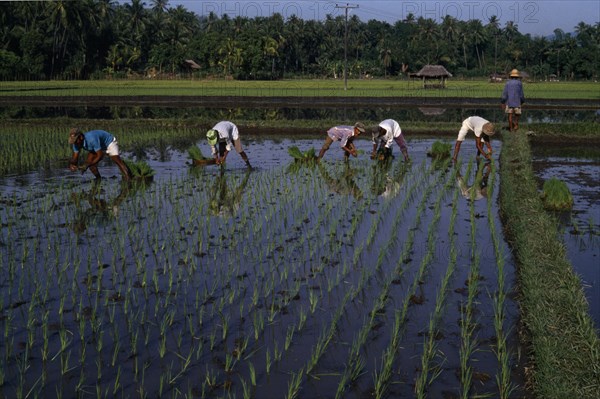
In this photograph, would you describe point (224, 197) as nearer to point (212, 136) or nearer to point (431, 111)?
point (212, 136)

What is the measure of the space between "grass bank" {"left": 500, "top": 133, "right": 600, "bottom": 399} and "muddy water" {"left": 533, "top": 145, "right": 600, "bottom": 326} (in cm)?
22

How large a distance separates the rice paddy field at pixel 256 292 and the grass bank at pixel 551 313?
0.55 feet

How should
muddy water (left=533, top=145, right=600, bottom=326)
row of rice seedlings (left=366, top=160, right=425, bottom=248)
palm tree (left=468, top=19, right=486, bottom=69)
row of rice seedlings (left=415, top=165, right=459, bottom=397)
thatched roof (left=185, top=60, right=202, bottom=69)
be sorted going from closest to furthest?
row of rice seedlings (left=415, top=165, right=459, bottom=397), muddy water (left=533, top=145, right=600, bottom=326), row of rice seedlings (left=366, top=160, right=425, bottom=248), thatched roof (left=185, top=60, right=202, bottom=69), palm tree (left=468, top=19, right=486, bottom=69)

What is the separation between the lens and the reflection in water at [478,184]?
30.8ft

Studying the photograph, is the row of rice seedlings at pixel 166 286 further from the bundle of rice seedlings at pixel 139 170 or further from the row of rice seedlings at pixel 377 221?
the bundle of rice seedlings at pixel 139 170

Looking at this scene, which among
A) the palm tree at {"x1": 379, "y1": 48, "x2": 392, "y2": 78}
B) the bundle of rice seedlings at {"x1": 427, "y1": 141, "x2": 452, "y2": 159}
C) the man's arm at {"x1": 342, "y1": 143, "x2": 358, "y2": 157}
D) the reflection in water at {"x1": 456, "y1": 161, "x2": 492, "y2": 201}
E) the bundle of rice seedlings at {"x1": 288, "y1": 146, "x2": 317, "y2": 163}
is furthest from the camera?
the palm tree at {"x1": 379, "y1": 48, "x2": 392, "y2": 78}

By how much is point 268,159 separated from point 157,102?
1291cm

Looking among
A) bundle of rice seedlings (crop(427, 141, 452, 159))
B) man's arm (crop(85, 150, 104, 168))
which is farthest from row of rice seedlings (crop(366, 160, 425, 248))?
bundle of rice seedlings (crop(427, 141, 452, 159))

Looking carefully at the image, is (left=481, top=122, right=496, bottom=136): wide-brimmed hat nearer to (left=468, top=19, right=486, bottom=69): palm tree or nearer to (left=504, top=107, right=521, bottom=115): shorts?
(left=504, top=107, right=521, bottom=115): shorts

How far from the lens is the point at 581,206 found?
28.8 feet

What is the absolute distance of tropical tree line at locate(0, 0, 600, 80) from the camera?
49.5 meters

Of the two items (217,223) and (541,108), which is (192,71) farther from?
(217,223)

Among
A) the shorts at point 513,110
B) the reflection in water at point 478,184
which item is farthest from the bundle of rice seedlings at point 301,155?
the shorts at point 513,110

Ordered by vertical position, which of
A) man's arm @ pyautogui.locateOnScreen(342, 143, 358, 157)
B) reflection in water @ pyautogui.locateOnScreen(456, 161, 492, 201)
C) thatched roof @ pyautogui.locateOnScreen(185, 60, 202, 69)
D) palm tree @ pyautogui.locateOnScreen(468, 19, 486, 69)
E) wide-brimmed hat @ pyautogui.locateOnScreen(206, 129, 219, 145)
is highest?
palm tree @ pyautogui.locateOnScreen(468, 19, 486, 69)
